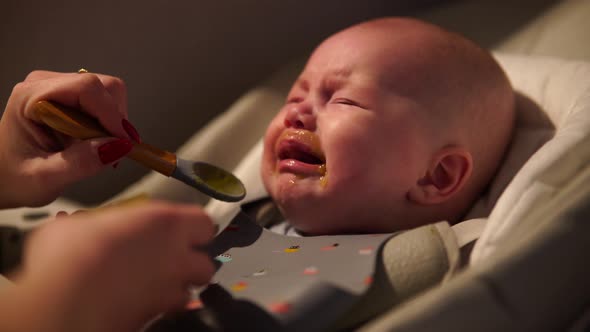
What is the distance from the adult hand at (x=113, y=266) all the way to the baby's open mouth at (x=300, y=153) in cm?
33

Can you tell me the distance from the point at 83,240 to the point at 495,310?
1.25 feet

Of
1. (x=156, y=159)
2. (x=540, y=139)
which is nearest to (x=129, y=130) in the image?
(x=156, y=159)

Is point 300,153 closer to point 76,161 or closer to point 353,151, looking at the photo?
point 353,151

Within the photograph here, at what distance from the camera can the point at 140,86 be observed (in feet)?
4.19

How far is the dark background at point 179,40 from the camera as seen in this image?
1114 mm

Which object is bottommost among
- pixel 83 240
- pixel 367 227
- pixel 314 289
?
pixel 367 227

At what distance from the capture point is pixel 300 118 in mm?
933

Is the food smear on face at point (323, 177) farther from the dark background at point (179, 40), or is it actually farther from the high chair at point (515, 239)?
the dark background at point (179, 40)

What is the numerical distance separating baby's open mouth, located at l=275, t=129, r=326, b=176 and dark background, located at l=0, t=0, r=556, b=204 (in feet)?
1.27

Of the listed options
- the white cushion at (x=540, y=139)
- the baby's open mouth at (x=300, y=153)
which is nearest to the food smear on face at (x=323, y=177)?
the baby's open mouth at (x=300, y=153)

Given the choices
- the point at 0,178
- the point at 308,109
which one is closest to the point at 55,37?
the point at 0,178

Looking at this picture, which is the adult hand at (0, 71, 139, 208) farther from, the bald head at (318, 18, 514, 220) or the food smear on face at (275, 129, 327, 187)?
the bald head at (318, 18, 514, 220)

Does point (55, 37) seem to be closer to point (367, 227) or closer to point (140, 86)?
point (140, 86)

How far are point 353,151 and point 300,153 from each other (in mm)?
103
